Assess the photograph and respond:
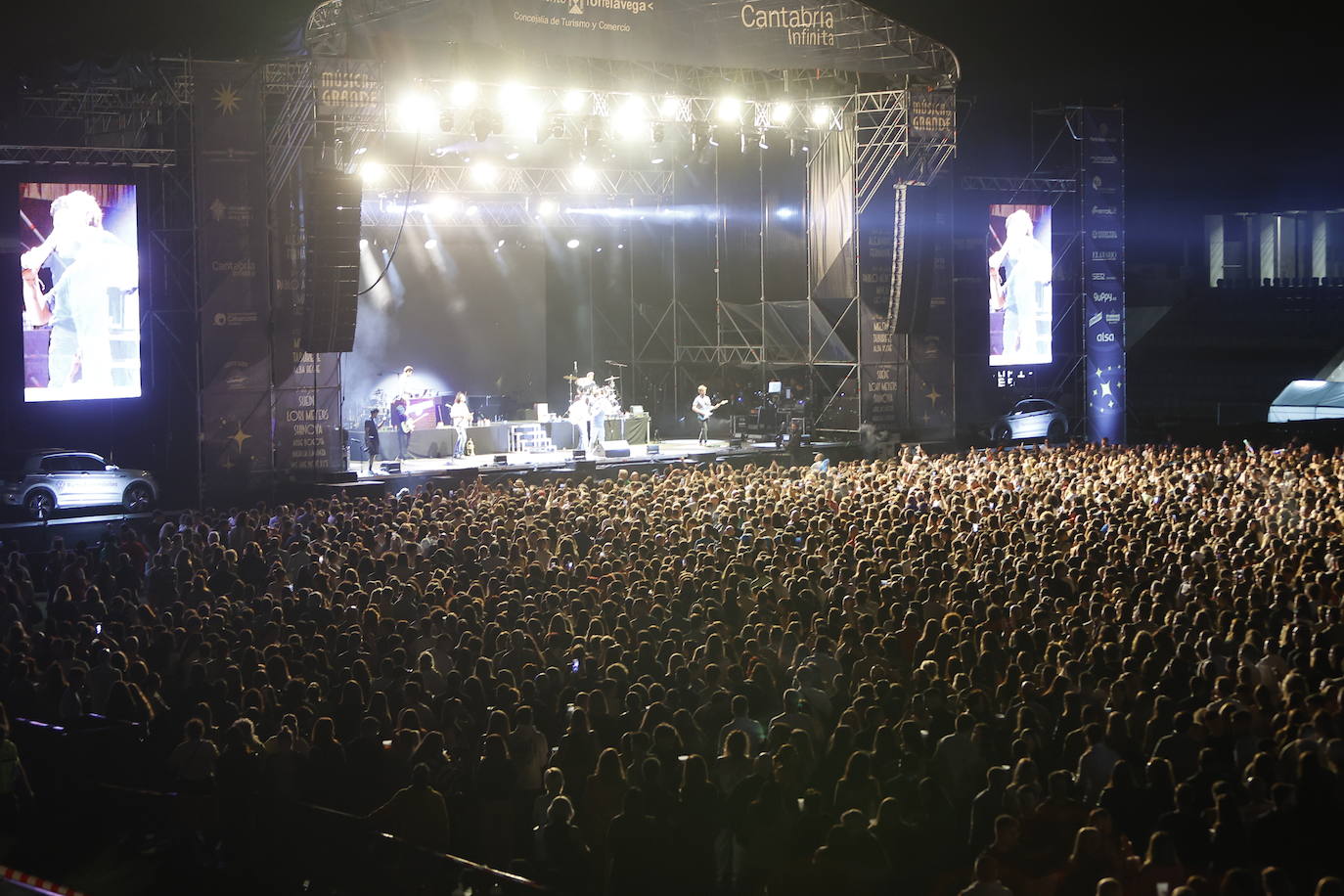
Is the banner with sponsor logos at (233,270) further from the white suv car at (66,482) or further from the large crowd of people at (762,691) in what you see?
the large crowd of people at (762,691)

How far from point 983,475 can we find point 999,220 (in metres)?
12.4

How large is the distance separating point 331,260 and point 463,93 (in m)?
3.67

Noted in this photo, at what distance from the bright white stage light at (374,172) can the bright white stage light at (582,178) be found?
185 inches

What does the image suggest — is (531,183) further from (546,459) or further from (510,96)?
(510,96)

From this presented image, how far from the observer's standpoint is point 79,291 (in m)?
22.2

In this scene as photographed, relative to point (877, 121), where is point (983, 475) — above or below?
below

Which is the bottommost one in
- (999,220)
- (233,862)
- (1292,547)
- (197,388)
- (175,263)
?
(233,862)

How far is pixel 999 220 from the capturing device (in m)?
29.8

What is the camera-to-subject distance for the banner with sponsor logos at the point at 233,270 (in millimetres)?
22125

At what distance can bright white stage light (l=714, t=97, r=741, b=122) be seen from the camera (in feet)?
80.3

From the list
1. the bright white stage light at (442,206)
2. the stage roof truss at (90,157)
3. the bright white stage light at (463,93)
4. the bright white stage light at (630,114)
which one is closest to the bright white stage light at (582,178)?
the bright white stage light at (442,206)

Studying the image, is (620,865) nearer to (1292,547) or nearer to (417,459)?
(1292,547)

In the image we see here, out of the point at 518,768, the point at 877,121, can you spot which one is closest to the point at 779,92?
the point at 877,121

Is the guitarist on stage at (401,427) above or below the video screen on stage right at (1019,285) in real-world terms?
below
